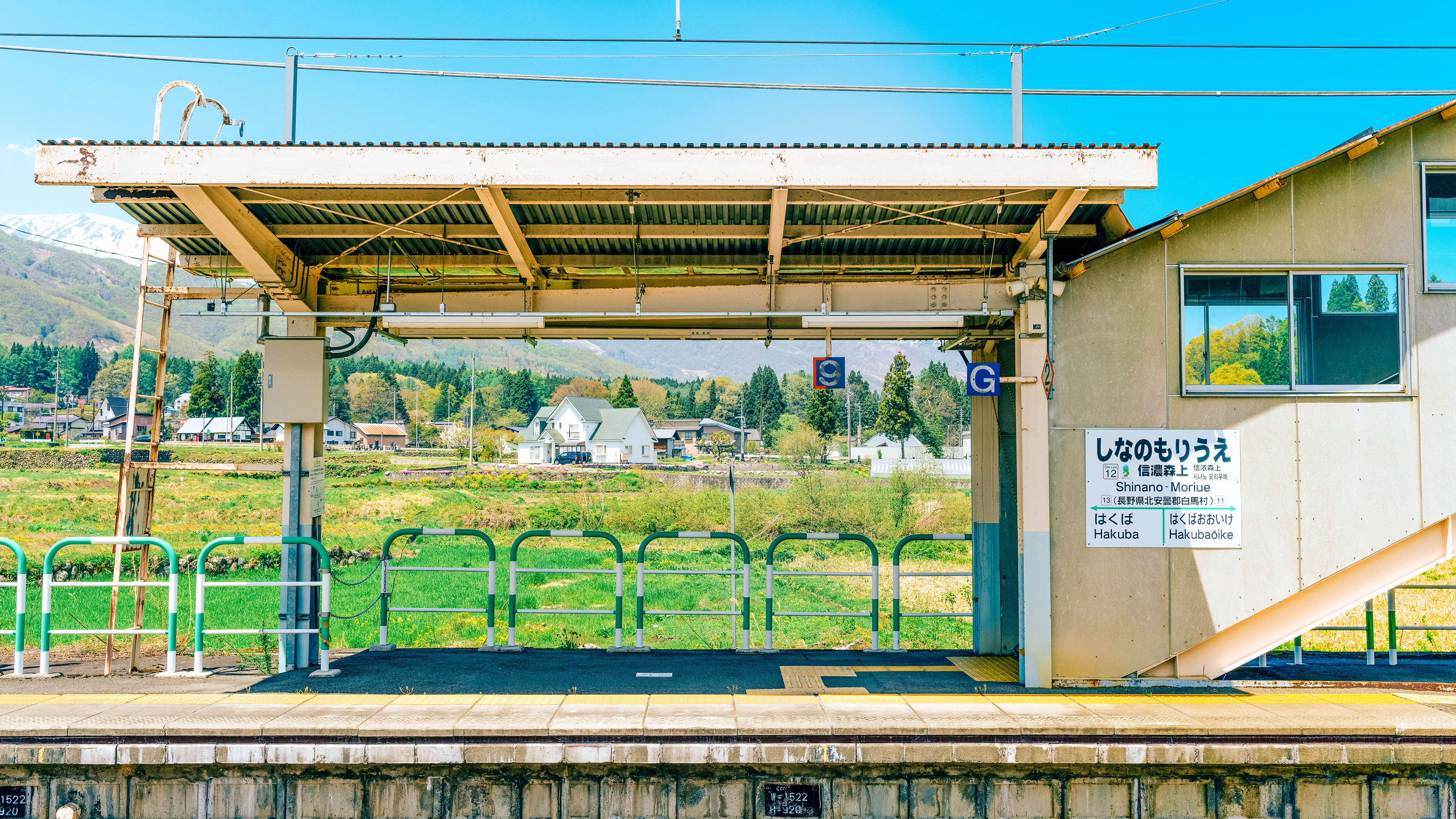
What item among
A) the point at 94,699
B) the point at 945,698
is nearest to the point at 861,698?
the point at 945,698

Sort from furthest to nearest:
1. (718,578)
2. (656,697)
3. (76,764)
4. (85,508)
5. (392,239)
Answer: (85,508)
(718,578)
(392,239)
(656,697)
(76,764)

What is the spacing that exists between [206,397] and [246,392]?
5.38 m

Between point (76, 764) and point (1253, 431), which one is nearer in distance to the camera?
point (76, 764)

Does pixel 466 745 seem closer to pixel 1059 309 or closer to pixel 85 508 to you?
pixel 1059 309

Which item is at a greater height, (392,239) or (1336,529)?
(392,239)

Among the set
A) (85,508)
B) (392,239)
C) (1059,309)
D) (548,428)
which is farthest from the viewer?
(548,428)

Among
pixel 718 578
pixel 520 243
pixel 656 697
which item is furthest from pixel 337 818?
pixel 718 578

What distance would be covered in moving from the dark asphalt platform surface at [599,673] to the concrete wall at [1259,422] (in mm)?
1275

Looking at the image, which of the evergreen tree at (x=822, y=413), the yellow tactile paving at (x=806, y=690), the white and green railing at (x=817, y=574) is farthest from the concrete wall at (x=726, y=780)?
the evergreen tree at (x=822, y=413)

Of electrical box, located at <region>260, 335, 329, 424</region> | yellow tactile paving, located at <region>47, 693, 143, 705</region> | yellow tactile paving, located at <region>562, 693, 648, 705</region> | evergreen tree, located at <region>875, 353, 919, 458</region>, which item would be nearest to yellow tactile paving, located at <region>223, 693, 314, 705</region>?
yellow tactile paving, located at <region>47, 693, 143, 705</region>

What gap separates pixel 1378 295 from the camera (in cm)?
703

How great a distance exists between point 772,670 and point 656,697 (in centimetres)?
157

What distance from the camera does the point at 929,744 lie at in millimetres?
5746

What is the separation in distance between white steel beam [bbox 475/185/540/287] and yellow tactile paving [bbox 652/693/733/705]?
4.01 meters
